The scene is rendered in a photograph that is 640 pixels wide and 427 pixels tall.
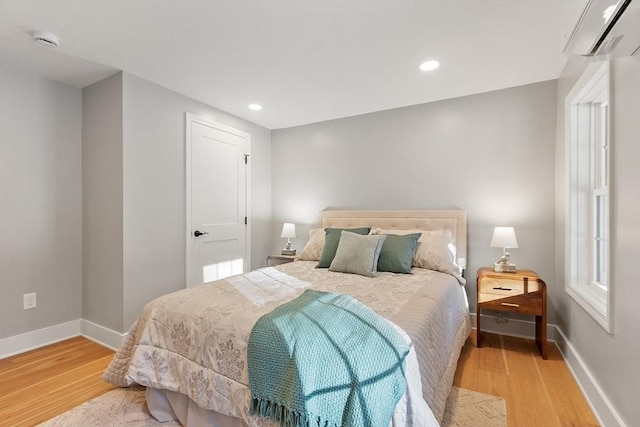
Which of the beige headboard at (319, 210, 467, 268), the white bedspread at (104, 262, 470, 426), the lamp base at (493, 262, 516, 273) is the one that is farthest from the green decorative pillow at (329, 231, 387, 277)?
the lamp base at (493, 262, 516, 273)

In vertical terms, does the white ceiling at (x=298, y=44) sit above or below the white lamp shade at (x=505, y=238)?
above

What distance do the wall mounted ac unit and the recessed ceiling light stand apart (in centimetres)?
108

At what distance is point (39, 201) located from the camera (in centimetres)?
270

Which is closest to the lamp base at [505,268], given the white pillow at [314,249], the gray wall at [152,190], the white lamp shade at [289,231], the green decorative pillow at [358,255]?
the green decorative pillow at [358,255]

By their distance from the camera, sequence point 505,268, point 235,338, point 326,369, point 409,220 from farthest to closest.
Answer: point 409,220, point 505,268, point 235,338, point 326,369

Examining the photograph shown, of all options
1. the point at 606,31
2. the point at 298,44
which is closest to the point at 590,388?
the point at 606,31

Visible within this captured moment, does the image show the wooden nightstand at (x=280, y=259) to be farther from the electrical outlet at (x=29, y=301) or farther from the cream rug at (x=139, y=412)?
the electrical outlet at (x=29, y=301)

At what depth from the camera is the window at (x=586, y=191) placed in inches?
86.4

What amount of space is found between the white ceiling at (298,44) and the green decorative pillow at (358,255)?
4.78 feet

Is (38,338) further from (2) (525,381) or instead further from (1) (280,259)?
(2) (525,381)

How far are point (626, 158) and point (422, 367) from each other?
1.41 m

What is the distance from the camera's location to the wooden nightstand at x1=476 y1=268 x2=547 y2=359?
8.00 ft

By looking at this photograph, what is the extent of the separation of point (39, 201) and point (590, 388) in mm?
4425

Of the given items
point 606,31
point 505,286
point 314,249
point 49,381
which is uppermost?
point 606,31
